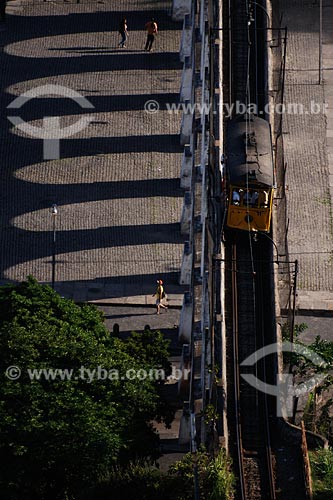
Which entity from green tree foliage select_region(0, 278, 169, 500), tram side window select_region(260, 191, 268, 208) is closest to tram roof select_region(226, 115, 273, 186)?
tram side window select_region(260, 191, 268, 208)

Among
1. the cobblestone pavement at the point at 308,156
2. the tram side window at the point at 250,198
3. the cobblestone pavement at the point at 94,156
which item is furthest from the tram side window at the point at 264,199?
the cobblestone pavement at the point at 94,156

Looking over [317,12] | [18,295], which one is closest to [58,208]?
[18,295]

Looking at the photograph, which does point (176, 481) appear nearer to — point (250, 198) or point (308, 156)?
point (250, 198)

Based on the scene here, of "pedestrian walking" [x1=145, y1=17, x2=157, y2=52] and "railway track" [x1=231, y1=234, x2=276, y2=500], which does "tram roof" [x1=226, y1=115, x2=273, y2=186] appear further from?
"pedestrian walking" [x1=145, y1=17, x2=157, y2=52]

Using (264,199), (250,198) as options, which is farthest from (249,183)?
(264,199)

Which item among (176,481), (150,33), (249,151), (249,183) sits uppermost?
(150,33)

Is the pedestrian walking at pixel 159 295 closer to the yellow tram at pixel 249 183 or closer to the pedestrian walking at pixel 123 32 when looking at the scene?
the yellow tram at pixel 249 183
